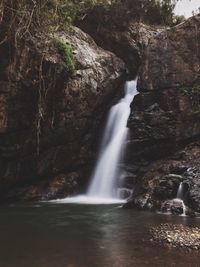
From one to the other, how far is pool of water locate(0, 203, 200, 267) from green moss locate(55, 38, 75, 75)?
17.1 feet

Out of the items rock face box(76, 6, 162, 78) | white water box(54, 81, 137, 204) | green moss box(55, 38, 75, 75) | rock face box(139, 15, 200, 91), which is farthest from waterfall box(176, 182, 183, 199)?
rock face box(76, 6, 162, 78)

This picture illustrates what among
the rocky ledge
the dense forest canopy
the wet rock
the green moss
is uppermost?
the dense forest canopy

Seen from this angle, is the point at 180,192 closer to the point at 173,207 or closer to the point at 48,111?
the point at 173,207

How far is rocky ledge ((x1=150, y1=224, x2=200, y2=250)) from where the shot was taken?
680 cm

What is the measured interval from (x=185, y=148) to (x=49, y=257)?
8.60 m

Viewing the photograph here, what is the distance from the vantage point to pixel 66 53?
13688mm

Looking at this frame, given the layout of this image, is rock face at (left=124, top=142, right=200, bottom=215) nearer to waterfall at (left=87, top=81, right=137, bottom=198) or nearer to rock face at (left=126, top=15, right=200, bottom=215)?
rock face at (left=126, top=15, right=200, bottom=215)

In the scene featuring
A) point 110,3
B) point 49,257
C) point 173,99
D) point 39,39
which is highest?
point 110,3

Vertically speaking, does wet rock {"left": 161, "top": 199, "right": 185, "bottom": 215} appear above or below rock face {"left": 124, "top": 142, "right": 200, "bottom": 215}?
below

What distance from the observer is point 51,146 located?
1468cm

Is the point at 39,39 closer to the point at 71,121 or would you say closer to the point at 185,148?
the point at 71,121

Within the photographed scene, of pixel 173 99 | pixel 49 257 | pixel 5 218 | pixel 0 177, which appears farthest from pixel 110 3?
pixel 49 257

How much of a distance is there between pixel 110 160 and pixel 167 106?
3.02m

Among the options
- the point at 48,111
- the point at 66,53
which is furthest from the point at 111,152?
the point at 66,53
